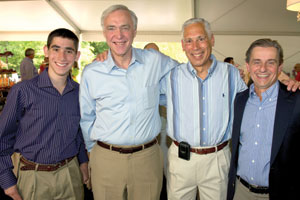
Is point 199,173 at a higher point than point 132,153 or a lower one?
lower

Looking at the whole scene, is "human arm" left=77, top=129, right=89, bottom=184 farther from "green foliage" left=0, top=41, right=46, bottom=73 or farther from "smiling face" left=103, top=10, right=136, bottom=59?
"green foliage" left=0, top=41, right=46, bottom=73

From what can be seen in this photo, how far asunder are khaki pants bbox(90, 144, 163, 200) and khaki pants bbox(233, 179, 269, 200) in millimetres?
624

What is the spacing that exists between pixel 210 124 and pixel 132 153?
0.66m

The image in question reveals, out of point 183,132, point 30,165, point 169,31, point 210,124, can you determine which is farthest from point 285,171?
point 169,31

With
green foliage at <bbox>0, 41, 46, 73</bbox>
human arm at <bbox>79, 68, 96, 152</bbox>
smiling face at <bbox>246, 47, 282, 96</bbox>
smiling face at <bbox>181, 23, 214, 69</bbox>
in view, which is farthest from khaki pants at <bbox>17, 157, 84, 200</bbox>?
green foliage at <bbox>0, 41, 46, 73</bbox>

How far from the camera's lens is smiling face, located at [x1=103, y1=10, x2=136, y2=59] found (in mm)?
1890

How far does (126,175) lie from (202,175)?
24.0 inches

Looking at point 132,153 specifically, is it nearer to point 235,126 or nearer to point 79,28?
point 235,126

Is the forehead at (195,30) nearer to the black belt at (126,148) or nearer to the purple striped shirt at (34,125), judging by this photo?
the black belt at (126,148)

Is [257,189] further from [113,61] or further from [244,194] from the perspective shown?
[113,61]

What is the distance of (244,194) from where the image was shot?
171 cm

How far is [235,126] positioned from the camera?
1771 mm

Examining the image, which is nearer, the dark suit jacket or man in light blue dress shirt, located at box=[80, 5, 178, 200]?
the dark suit jacket

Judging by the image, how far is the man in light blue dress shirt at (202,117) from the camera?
6.21ft
